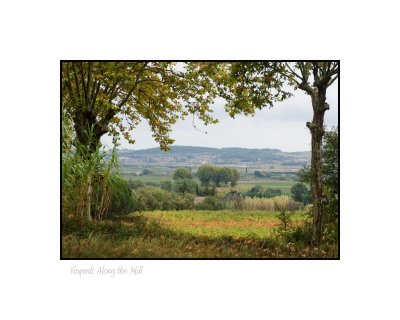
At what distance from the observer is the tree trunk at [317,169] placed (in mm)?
7773

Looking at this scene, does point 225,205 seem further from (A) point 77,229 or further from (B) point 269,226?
(A) point 77,229

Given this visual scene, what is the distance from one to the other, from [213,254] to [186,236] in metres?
0.43

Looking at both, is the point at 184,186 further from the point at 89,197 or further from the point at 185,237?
the point at 89,197

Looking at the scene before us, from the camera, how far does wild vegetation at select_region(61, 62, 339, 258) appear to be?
7746mm

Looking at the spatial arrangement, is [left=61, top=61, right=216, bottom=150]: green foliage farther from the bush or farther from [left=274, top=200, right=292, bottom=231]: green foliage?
[left=274, top=200, right=292, bottom=231]: green foliage

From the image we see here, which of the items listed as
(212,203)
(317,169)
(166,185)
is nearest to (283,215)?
(317,169)

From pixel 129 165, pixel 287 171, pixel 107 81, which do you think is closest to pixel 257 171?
pixel 287 171

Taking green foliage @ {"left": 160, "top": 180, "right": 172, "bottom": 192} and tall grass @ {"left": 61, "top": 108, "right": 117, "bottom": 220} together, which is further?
green foliage @ {"left": 160, "top": 180, "right": 172, "bottom": 192}

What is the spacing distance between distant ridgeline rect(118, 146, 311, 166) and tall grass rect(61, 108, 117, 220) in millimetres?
300

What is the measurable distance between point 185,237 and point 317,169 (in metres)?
1.86

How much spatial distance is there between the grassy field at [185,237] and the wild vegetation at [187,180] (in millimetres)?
13

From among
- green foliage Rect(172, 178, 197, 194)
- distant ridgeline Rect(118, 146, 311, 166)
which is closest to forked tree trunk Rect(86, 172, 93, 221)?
distant ridgeline Rect(118, 146, 311, 166)

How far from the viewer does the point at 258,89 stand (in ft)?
25.8

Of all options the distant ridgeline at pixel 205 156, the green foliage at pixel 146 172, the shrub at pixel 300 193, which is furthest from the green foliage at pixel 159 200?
the shrub at pixel 300 193
